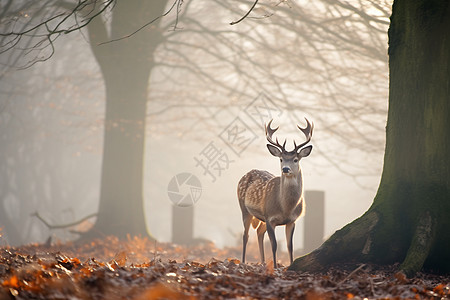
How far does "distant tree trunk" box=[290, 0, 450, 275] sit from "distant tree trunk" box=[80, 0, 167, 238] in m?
8.76

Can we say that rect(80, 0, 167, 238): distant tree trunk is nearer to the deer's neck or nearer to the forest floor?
the deer's neck

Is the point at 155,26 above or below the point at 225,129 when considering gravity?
above

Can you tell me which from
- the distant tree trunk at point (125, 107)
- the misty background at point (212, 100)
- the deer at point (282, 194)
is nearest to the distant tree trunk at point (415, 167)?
the deer at point (282, 194)

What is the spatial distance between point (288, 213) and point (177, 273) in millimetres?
3076

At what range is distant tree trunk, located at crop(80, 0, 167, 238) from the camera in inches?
563

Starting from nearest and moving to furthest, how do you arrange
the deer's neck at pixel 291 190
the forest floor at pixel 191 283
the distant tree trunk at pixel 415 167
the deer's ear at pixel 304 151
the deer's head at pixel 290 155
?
the forest floor at pixel 191 283 < the distant tree trunk at pixel 415 167 < the deer's head at pixel 290 155 < the deer's ear at pixel 304 151 < the deer's neck at pixel 291 190

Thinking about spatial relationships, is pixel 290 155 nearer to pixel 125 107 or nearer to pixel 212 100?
pixel 125 107

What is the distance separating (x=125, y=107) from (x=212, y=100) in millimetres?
4691

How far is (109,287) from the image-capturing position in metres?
4.21

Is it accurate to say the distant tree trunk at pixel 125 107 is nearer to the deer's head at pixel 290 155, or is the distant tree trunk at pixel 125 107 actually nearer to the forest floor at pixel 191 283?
the deer's head at pixel 290 155

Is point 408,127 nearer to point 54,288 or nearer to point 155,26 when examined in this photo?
point 54,288

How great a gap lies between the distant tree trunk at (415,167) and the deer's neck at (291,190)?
1433mm

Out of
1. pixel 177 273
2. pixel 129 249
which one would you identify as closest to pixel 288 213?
pixel 177 273

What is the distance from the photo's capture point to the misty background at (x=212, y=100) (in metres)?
14.4
